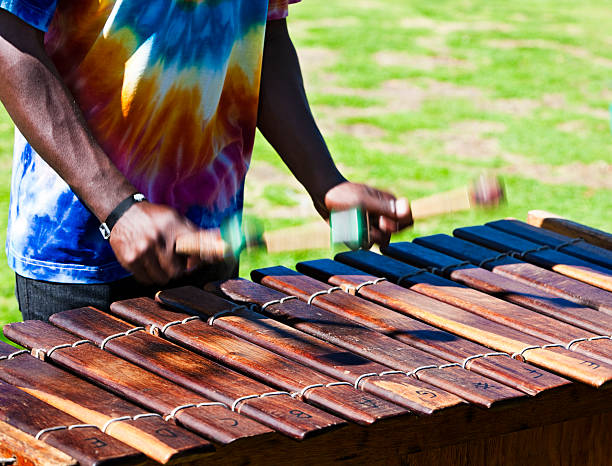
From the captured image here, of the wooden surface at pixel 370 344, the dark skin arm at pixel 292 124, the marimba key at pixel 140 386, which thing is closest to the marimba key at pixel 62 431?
the marimba key at pixel 140 386

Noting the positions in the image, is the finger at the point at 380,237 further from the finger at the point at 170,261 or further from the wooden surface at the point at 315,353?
the finger at the point at 170,261

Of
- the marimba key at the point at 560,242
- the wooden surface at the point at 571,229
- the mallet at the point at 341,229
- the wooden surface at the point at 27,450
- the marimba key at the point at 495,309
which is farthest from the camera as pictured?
the wooden surface at the point at 571,229

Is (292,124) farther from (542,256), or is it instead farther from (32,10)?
(542,256)

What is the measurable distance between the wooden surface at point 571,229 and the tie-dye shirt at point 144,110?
4.74 feet

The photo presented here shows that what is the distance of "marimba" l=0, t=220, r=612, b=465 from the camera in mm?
2143

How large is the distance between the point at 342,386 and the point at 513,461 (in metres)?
0.59

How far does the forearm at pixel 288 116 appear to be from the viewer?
2.85 metres

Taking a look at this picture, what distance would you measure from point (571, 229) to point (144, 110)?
68.6 inches

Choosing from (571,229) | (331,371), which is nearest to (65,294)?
(331,371)

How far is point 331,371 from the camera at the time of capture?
2443 mm

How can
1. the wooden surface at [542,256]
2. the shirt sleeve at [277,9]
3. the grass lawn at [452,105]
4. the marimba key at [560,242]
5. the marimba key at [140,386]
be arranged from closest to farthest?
the marimba key at [140,386], the shirt sleeve at [277,9], the wooden surface at [542,256], the marimba key at [560,242], the grass lawn at [452,105]

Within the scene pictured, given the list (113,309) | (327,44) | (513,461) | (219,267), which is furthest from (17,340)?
(327,44)

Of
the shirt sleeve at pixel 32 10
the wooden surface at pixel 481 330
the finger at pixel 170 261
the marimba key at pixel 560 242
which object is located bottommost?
the wooden surface at pixel 481 330

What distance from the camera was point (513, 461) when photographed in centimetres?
270
